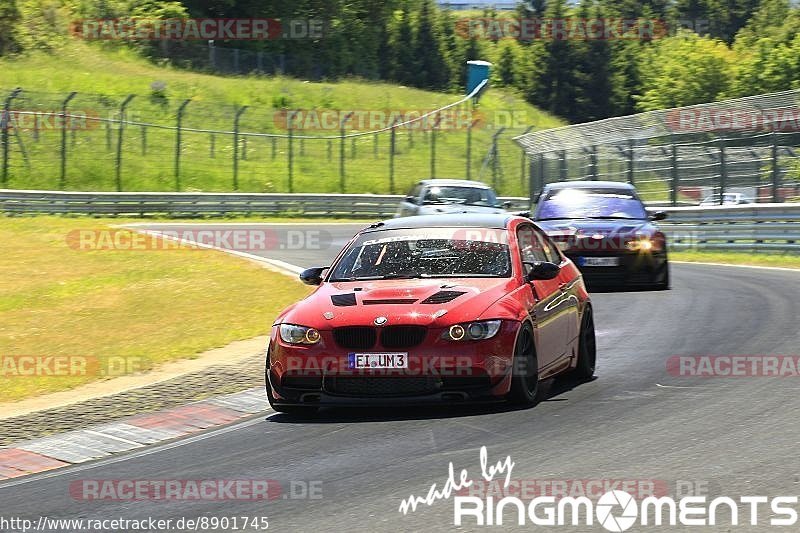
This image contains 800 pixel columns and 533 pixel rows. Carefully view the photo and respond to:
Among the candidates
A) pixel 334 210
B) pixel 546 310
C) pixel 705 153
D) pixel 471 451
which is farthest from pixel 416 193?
pixel 334 210

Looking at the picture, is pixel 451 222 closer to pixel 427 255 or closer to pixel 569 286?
pixel 427 255

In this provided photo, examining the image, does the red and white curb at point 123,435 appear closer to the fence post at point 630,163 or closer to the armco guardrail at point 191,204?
the fence post at point 630,163

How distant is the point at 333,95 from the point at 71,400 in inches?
2492

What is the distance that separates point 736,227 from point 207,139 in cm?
2891

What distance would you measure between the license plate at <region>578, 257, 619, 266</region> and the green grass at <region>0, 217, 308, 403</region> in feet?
12.8

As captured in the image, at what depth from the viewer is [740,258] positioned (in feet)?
89.4

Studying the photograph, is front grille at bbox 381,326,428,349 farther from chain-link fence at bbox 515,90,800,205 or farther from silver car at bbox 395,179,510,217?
chain-link fence at bbox 515,90,800,205

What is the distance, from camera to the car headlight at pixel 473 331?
8977 millimetres

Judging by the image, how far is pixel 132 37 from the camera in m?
75.3

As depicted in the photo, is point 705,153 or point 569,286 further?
point 705,153

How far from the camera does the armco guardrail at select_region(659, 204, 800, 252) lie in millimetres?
25906

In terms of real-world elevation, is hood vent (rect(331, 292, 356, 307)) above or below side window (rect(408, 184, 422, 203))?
above

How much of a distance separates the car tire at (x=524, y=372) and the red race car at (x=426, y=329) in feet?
0.03

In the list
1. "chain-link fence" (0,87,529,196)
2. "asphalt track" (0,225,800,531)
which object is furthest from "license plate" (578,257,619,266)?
"chain-link fence" (0,87,529,196)
